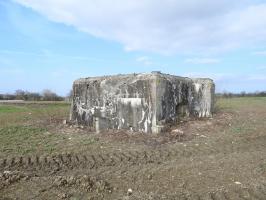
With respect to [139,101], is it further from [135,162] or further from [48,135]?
[135,162]

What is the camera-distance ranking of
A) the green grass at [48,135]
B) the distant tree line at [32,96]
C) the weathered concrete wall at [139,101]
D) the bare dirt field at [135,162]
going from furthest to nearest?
the distant tree line at [32,96] < the weathered concrete wall at [139,101] < the green grass at [48,135] < the bare dirt field at [135,162]

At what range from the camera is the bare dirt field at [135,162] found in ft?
19.1

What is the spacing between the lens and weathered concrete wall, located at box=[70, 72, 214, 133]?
11641mm

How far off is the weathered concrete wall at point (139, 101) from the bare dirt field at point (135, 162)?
1.79 ft

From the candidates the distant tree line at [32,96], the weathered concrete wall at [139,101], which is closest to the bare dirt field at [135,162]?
the weathered concrete wall at [139,101]

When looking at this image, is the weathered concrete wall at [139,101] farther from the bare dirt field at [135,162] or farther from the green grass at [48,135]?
the green grass at [48,135]

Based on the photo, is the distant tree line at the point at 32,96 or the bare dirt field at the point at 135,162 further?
the distant tree line at the point at 32,96

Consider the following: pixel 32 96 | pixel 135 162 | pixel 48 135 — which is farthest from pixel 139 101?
pixel 32 96

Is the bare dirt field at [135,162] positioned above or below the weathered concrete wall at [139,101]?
below

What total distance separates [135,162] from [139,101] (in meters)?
3.88

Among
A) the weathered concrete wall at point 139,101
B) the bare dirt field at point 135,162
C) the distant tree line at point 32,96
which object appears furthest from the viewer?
the distant tree line at point 32,96

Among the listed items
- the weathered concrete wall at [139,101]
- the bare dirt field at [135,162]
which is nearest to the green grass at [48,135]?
the bare dirt field at [135,162]

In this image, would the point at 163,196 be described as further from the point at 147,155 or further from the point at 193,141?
the point at 193,141

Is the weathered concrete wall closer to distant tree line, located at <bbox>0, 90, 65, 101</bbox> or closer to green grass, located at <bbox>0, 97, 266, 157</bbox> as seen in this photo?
green grass, located at <bbox>0, 97, 266, 157</bbox>
